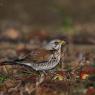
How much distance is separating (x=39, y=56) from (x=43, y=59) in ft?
0.27

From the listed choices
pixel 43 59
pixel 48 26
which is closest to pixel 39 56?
pixel 43 59

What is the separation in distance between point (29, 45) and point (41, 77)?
241 inches

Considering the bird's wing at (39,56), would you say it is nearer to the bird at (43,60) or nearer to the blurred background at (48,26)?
the bird at (43,60)

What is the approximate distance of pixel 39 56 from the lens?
9.31 meters

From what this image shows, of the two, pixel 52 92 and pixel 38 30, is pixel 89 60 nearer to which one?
pixel 52 92

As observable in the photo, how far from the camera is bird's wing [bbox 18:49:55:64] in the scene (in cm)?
921

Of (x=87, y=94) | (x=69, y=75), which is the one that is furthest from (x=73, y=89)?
(x=69, y=75)

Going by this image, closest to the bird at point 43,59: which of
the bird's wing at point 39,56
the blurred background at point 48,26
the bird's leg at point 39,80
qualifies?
the bird's wing at point 39,56

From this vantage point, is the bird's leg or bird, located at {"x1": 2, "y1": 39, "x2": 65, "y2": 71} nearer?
the bird's leg

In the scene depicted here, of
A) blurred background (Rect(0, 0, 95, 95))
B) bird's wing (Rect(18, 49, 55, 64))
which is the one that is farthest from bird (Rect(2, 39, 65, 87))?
blurred background (Rect(0, 0, 95, 95))

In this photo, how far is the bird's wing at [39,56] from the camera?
921 centimetres

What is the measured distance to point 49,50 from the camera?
944cm

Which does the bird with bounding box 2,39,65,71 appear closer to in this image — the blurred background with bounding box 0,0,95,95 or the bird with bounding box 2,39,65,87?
the bird with bounding box 2,39,65,87

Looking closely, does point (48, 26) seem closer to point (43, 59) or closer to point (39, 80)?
point (43, 59)
